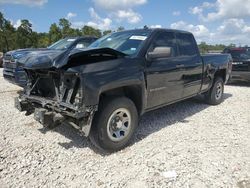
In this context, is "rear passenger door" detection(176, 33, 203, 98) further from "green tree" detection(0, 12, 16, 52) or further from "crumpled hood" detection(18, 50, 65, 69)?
"green tree" detection(0, 12, 16, 52)

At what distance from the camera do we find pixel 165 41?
5.18 metres

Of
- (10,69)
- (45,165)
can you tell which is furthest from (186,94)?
(10,69)

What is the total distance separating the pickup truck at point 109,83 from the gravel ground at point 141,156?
48 cm

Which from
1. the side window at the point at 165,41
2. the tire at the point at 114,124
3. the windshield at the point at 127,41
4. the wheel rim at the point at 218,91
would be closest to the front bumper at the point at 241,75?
the wheel rim at the point at 218,91

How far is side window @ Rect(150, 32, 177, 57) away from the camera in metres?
4.84

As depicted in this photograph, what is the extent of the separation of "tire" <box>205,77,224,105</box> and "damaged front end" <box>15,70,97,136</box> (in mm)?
4546

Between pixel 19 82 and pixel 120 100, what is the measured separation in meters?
4.57

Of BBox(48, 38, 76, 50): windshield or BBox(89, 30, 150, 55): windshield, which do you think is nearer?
BBox(89, 30, 150, 55): windshield

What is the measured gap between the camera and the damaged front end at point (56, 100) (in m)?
3.63

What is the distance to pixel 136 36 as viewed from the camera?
16.1 feet

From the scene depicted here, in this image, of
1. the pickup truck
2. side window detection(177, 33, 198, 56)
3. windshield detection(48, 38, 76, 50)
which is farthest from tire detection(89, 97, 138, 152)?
windshield detection(48, 38, 76, 50)

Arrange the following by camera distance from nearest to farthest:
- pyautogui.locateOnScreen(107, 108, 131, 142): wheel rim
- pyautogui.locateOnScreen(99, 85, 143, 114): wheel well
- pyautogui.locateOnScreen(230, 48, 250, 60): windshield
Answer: pyautogui.locateOnScreen(107, 108, 131, 142): wheel rim < pyautogui.locateOnScreen(99, 85, 143, 114): wheel well < pyautogui.locateOnScreen(230, 48, 250, 60): windshield

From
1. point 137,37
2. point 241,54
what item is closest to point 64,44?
point 137,37

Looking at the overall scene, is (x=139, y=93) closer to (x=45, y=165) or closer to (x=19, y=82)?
(x=45, y=165)
